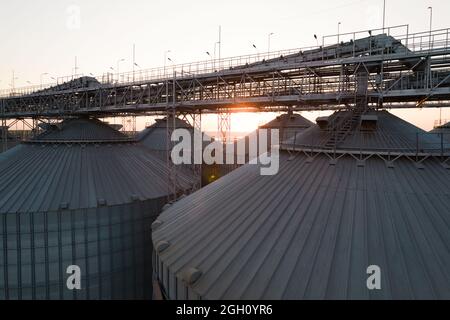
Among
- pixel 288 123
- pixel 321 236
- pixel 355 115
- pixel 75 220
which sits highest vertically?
pixel 288 123

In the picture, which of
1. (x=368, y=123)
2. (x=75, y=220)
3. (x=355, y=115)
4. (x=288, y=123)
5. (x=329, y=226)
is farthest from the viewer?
(x=288, y=123)

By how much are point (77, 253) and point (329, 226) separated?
16948mm

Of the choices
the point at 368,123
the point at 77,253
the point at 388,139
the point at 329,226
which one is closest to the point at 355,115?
the point at 368,123

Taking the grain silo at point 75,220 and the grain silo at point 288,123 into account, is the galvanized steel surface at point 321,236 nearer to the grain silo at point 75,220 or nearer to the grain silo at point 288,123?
the grain silo at point 75,220

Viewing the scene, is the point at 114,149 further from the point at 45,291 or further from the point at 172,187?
the point at 45,291

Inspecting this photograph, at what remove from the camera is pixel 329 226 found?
10680mm

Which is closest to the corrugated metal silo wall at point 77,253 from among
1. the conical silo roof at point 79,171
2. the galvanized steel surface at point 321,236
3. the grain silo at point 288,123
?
the conical silo roof at point 79,171

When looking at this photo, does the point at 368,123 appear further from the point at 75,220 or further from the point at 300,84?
the point at 75,220

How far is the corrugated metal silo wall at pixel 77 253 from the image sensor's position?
743 inches

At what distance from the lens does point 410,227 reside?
33.4 feet

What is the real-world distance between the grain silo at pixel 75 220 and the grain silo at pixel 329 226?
22.7 ft

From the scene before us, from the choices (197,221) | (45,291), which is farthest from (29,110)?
(197,221)
